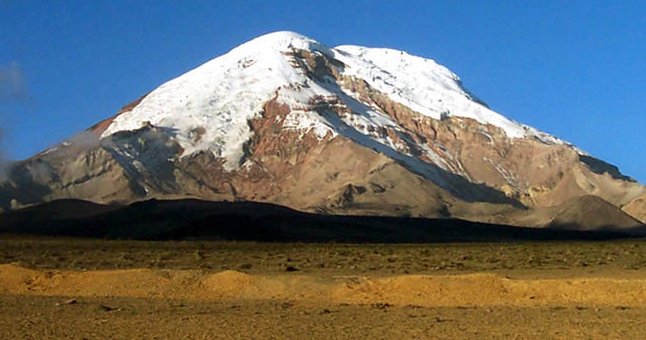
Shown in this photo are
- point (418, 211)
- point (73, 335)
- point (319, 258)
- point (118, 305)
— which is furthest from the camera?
point (418, 211)

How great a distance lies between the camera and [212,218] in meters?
120

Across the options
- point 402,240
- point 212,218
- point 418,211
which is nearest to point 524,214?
point 418,211

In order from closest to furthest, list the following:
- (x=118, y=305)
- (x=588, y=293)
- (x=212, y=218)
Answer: (x=118, y=305), (x=588, y=293), (x=212, y=218)

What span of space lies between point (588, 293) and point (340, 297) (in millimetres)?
7795

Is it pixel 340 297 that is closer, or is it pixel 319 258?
pixel 340 297

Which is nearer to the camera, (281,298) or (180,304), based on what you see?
(180,304)

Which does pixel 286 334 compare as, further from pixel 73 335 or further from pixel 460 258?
pixel 460 258

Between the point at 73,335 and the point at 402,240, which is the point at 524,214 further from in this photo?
the point at 73,335

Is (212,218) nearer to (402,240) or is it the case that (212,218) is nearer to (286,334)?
(402,240)

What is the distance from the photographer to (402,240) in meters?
124

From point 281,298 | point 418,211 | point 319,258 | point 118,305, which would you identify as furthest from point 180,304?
point 418,211

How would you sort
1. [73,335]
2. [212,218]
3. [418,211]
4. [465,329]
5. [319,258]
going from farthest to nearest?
[418,211] < [212,218] < [319,258] < [465,329] < [73,335]

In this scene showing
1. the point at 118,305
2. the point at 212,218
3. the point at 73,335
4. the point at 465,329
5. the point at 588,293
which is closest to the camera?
Result: the point at 73,335

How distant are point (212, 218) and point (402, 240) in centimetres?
2326
